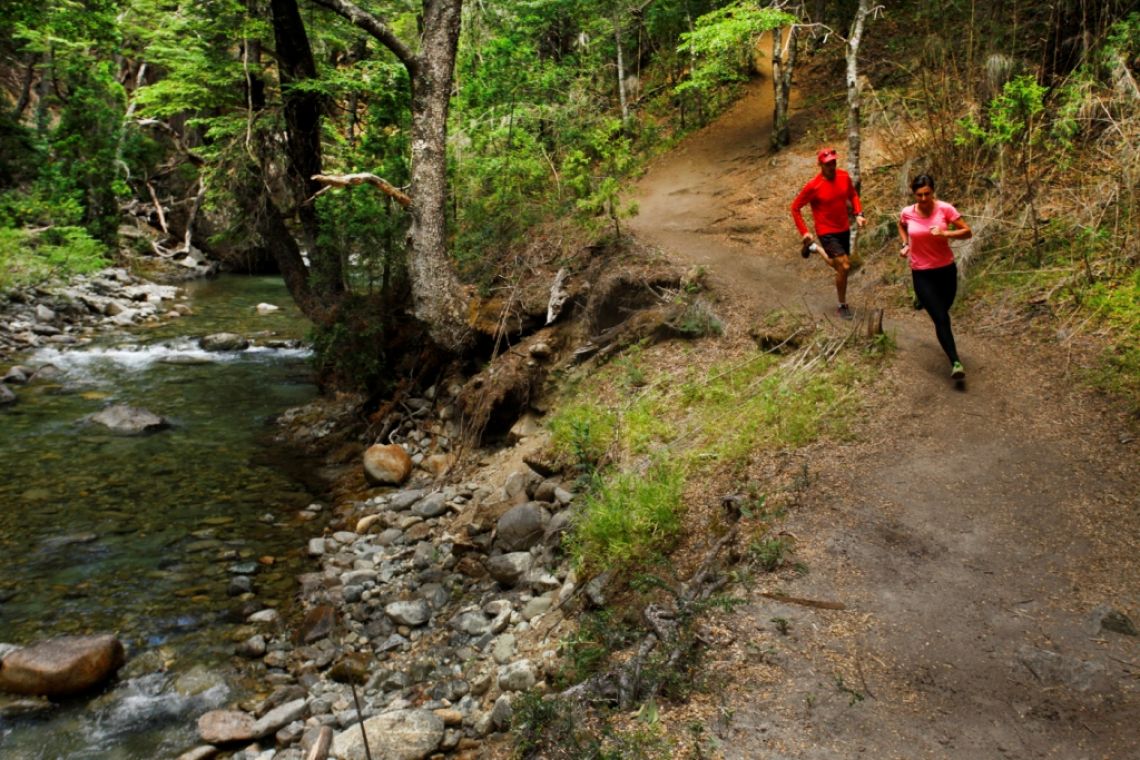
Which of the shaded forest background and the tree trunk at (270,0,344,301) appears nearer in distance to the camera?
the shaded forest background

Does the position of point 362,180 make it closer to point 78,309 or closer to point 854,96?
point 854,96

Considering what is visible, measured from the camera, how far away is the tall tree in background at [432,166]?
10.6 meters

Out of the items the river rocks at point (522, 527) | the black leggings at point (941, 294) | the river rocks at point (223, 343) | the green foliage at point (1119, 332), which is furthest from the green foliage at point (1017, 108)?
the river rocks at point (223, 343)

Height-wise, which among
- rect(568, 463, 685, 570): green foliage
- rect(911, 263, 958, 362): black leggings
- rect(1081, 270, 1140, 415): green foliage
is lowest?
rect(568, 463, 685, 570): green foliage

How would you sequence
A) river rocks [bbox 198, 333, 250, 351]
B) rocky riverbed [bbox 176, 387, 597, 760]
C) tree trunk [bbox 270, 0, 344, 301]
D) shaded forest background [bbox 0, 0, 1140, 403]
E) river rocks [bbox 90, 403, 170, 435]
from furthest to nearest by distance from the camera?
river rocks [bbox 198, 333, 250, 351] < tree trunk [bbox 270, 0, 344, 301] < river rocks [bbox 90, 403, 170, 435] < shaded forest background [bbox 0, 0, 1140, 403] < rocky riverbed [bbox 176, 387, 597, 760]

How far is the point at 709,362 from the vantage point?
8.62 m

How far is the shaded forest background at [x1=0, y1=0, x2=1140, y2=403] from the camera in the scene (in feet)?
28.9

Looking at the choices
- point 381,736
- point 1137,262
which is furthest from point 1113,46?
point 381,736

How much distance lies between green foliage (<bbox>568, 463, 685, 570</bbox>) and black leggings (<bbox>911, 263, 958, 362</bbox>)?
304 centimetres

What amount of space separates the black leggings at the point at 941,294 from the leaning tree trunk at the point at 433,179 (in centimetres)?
→ 622

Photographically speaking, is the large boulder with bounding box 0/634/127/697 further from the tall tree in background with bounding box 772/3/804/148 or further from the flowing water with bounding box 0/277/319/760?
the tall tree in background with bounding box 772/3/804/148

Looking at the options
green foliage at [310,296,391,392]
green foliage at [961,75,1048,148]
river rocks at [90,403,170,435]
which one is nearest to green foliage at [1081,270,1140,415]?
green foliage at [961,75,1048,148]

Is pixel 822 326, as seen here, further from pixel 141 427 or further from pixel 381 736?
pixel 141 427

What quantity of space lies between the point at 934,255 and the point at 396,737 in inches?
248
